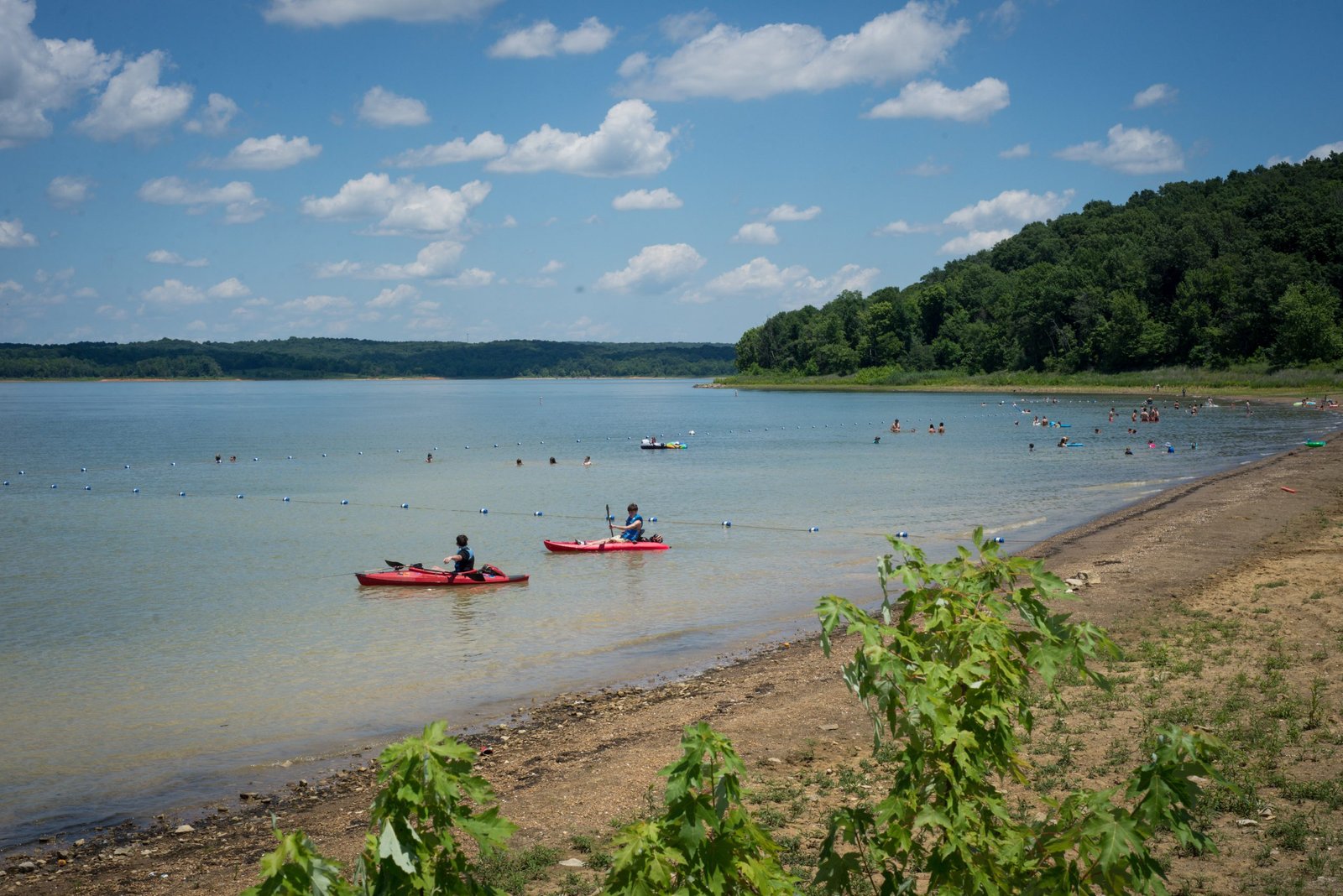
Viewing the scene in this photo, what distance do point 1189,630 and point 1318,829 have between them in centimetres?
748

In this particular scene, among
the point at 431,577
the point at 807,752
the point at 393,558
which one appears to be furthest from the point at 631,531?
the point at 807,752

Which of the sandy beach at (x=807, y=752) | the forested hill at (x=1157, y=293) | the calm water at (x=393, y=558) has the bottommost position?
the calm water at (x=393, y=558)

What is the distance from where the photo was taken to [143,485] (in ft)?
169

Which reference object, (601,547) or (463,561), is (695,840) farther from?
(601,547)

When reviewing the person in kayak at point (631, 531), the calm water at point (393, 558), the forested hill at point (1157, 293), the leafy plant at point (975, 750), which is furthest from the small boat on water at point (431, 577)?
the forested hill at point (1157, 293)

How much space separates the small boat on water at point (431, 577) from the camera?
25531 mm

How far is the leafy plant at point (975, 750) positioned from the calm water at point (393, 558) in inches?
416

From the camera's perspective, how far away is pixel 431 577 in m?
25.7

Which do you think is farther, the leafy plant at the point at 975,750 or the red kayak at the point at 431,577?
the red kayak at the point at 431,577

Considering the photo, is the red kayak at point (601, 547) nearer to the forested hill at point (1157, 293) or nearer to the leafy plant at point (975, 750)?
the leafy plant at point (975, 750)

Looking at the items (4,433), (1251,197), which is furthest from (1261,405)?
(4,433)

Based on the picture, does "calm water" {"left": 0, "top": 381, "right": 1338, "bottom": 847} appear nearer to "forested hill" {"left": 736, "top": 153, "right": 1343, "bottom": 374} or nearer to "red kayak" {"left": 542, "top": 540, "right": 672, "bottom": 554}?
"red kayak" {"left": 542, "top": 540, "right": 672, "bottom": 554}

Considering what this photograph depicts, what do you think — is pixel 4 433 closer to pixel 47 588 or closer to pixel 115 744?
pixel 47 588

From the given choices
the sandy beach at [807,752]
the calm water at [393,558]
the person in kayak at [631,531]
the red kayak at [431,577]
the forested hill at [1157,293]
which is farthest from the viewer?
the forested hill at [1157,293]
